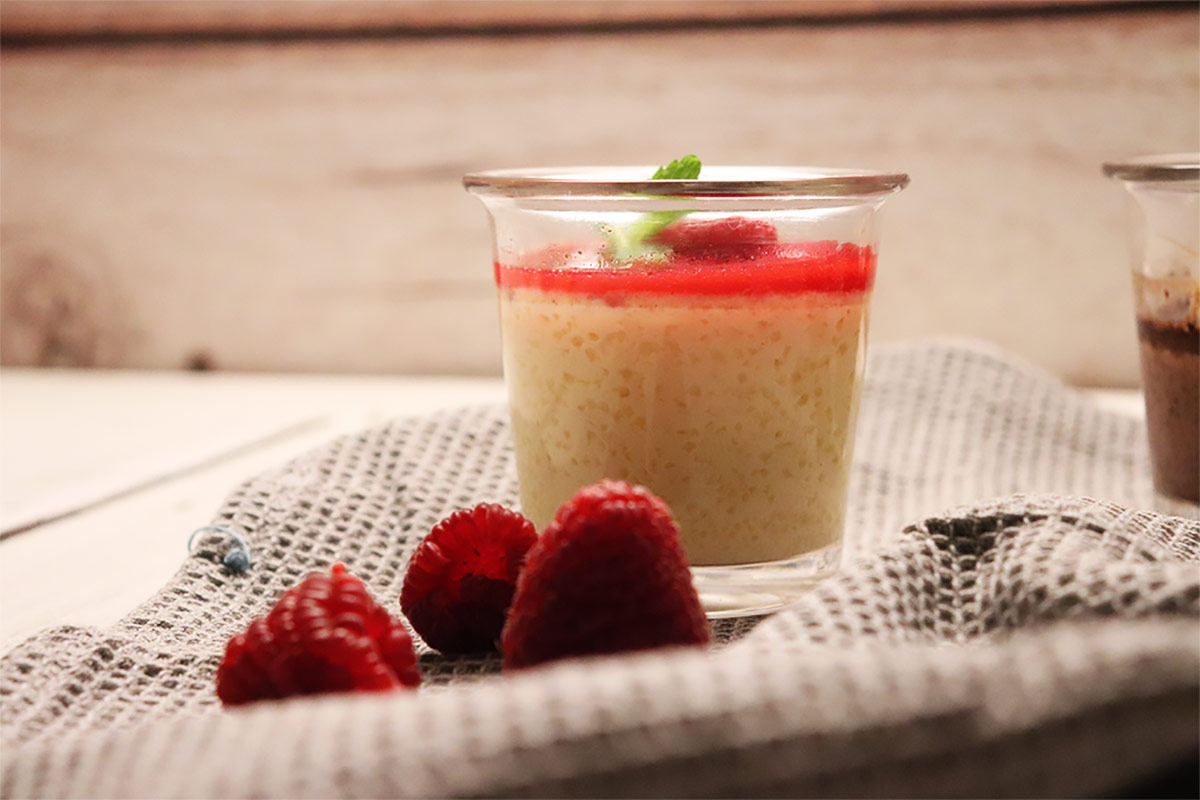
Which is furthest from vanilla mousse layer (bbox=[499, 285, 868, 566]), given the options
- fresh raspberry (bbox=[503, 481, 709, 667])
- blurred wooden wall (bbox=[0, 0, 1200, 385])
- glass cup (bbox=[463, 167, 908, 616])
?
blurred wooden wall (bbox=[0, 0, 1200, 385])

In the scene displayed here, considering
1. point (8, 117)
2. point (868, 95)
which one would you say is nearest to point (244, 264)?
point (8, 117)

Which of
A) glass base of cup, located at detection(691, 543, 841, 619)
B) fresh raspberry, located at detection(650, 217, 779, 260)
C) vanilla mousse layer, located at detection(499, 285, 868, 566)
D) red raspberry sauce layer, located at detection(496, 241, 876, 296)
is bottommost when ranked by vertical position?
glass base of cup, located at detection(691, 543, 841, 619)

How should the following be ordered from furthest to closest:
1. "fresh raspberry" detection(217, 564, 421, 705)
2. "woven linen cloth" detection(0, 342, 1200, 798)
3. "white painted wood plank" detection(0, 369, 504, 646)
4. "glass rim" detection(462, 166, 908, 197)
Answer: "white painted wood plank" detection(0, 369, 504, 646) → "glass rim" detection(462, 166, 908, 197) → "fresh raspberry" detection(217, 564, 421, 705) → "woven linen cloth" detection(0, 342, 1200, 798)

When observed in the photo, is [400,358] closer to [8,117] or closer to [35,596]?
[8,117]

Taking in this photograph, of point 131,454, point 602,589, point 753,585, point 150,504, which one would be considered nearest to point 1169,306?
point 753,585

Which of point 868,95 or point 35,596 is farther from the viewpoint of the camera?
point 868,95

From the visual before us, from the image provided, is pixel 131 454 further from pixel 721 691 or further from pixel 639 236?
pixel 721 691

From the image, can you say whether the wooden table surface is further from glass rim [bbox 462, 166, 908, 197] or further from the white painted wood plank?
glass rim [bbox 462, 166, 908, 197]
